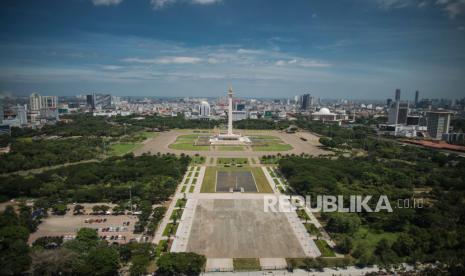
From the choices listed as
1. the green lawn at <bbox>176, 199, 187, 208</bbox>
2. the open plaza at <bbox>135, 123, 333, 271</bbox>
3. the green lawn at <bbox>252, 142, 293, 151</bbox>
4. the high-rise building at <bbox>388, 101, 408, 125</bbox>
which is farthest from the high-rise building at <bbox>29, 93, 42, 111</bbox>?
the high-rise building at <bbox>388, 101, 408, 125</bbox>

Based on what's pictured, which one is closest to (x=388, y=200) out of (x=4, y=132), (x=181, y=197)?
(x=181, y=197)

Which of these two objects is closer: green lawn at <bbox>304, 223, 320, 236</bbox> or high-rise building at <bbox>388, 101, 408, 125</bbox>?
green lawn at <bbox>304, 223, 320, 236</bbox>

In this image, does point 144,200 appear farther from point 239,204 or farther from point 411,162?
point 411,162

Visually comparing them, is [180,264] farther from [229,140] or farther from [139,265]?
[229,140]

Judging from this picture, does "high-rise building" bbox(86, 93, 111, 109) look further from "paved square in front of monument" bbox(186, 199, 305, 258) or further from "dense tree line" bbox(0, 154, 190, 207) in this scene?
"paved square in front of monument" bbox(186, 199, 305, 258)

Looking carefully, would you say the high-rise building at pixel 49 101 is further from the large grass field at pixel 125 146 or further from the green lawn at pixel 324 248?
the green lawn at pixel 324 248

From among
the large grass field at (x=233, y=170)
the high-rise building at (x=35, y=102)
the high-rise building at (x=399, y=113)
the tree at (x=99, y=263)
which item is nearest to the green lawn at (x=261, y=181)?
the large grass field at (x=233, y=170)
